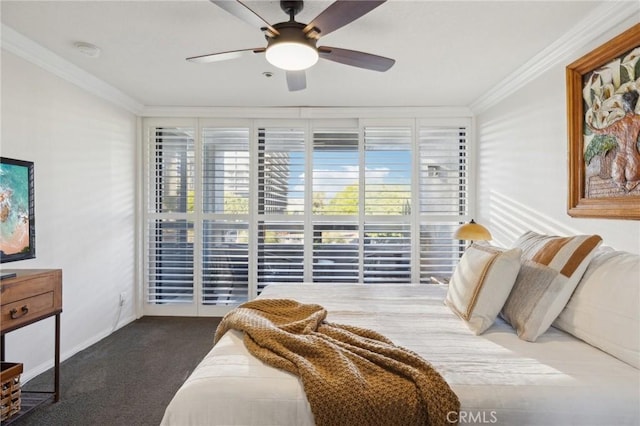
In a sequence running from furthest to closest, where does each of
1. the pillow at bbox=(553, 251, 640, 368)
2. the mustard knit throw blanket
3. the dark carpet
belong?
1. the dark carpet
2. the pillow at bbox=(553, 251, 640, 368)
3. the mustard knit throw blanket

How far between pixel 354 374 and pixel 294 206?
10.1ft

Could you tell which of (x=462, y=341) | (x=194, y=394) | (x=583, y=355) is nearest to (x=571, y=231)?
(x=583, y=355)

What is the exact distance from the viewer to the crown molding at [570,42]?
202 centimetres

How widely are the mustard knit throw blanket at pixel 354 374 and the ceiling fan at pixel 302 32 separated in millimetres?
1440

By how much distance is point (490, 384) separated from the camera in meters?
1.28

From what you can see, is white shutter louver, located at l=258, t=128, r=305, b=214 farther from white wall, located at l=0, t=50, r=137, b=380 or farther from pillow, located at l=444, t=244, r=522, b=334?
pillow, located at l=444, t=244, r=522, b=334

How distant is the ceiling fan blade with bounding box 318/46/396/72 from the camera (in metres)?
2.11

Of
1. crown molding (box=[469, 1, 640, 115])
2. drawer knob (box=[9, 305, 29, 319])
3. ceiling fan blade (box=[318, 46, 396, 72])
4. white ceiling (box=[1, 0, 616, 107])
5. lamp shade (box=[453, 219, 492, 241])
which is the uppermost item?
white ceiling (box=[1, 0, 616, 107])

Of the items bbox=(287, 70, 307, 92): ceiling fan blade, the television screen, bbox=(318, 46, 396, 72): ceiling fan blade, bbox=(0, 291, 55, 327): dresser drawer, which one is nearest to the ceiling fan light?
bbox=(318, 46, 396, 72): ceiling fan blade

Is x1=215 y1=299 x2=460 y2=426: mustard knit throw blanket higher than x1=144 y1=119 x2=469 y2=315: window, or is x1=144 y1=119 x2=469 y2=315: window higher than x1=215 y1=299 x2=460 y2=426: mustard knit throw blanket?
x1=144 y1=119 x2=469 y2=315: window

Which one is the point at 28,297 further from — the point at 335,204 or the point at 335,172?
the point at 335,172

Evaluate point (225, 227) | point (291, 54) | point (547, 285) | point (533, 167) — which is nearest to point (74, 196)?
point (225, 227)

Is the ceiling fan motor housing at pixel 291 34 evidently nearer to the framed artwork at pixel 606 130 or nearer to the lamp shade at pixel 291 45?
the lamp shade at pixel 291 45

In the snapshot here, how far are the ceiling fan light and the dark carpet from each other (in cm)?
227
